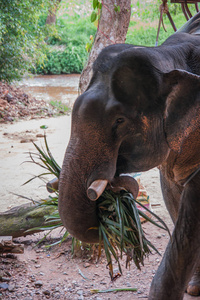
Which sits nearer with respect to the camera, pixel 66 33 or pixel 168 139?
Result: pixel 168 139

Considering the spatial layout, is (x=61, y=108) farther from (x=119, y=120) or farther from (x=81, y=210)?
(x=81, y=210)

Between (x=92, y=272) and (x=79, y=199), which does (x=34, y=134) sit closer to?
(x=92, y=272)

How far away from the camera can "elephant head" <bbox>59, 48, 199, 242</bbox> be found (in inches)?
71.9

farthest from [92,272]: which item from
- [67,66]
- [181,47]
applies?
[67,66]

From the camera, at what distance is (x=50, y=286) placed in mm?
3023

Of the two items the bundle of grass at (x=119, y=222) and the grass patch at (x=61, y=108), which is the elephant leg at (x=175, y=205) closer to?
the bundle of grass at (x=119, y=222)

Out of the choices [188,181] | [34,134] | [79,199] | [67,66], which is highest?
[79,199]

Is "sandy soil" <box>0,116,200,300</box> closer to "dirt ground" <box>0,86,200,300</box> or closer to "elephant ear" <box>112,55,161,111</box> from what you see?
"dirt ground" <box>0,86,200,300</box>

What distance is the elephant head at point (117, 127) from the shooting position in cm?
183

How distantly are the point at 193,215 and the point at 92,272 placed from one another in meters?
1.26

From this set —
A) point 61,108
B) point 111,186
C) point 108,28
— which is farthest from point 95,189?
point 61,108

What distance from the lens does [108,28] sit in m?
4.12

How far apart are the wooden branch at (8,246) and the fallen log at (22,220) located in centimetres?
23

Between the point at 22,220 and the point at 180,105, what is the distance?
2.06 m
